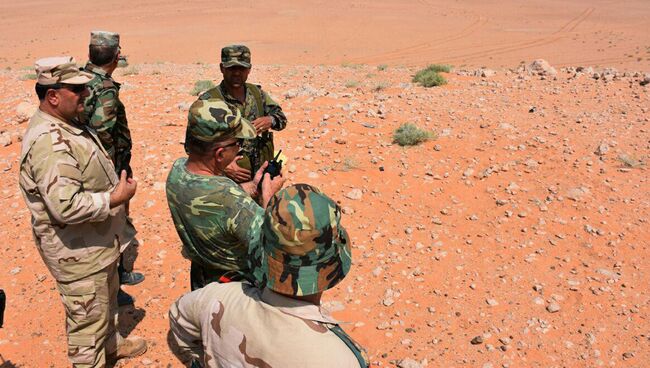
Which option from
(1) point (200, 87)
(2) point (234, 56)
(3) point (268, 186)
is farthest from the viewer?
(1) point (200, 87)

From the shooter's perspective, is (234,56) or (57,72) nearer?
(57,72)

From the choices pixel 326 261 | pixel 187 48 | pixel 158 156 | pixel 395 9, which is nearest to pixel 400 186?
pixel 158 156

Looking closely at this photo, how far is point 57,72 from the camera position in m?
2.21

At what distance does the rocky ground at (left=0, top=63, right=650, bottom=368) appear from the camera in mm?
3287

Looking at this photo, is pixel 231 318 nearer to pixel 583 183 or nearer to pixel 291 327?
pixel 291 327

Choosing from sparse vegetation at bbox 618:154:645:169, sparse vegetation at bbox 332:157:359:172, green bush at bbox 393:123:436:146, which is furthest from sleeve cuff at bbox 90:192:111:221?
sparse vegetation at bbox 618:154:645:169

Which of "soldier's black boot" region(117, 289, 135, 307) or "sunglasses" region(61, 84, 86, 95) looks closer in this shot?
"sunglasses" region(61, 84, 86, 95)

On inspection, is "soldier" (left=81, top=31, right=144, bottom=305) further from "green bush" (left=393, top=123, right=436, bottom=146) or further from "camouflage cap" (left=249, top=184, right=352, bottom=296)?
"green bush" (left=393, top=123, right=436, bottom=146)

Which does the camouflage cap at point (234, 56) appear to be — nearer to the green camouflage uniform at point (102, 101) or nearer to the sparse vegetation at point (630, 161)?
the green camouflage uniform at point (102, 101)

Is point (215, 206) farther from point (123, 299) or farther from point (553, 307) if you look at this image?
point (553, 307)

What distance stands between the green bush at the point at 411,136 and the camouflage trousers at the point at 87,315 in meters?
4.19

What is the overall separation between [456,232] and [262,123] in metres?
2.24

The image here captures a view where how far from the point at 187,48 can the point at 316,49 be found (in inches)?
297

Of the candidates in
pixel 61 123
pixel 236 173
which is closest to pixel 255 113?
pixel 236 173
